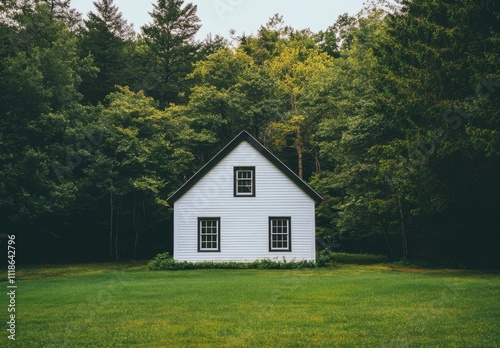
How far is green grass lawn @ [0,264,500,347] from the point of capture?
28.1 feet

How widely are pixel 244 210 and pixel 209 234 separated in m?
2.37

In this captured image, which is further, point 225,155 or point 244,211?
point 225,155

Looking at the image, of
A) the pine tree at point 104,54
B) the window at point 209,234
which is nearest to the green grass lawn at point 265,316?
the window at point 209,234

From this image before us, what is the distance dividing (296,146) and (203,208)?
62.5 ft

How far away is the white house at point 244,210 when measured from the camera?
28.6 meters

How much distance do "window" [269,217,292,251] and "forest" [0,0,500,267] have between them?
18.9 ft

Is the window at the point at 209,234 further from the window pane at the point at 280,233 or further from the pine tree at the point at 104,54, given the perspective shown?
the pine tree at the point at 104,54

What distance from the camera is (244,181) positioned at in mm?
29297

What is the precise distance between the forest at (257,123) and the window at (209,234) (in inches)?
357

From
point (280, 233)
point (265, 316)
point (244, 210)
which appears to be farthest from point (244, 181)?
point (265, 316)

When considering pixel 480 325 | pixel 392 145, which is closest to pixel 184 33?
pixel 392 145

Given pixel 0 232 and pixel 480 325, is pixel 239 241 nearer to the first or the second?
pixel 0 232

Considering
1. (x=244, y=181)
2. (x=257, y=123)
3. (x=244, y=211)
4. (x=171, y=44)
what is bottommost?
(x=244, y=211)

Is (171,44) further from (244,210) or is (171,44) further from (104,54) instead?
(244,210)
